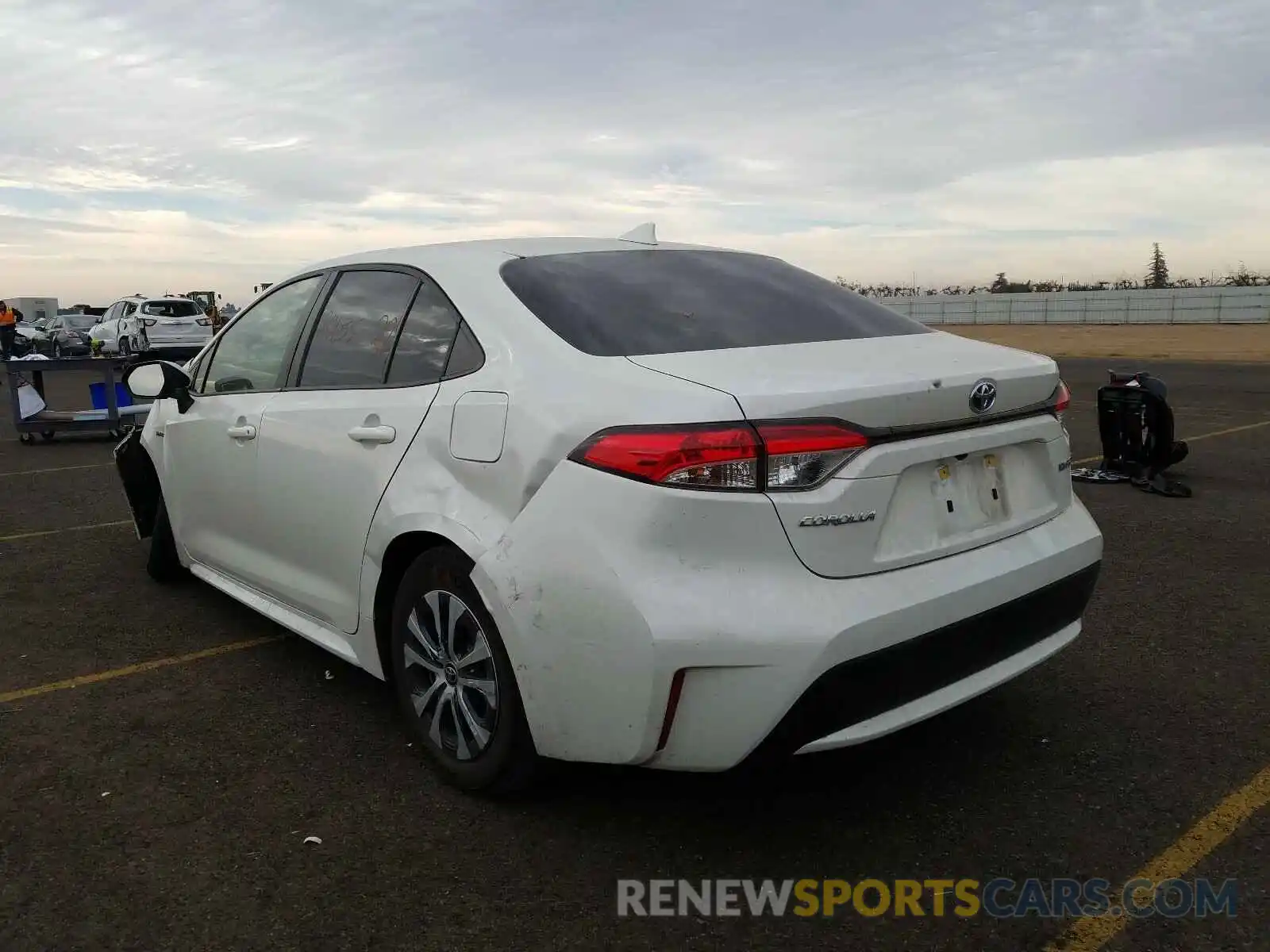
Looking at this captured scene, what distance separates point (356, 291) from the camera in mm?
3688

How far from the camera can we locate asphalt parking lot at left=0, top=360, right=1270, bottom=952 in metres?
2.43

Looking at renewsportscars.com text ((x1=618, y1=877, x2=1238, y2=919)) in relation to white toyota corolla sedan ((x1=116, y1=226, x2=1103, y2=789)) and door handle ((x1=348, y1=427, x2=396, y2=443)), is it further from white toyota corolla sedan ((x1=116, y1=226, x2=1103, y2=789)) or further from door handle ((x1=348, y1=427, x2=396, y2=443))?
door handle ((x1=348, y1=427, x2=396, y2=443))

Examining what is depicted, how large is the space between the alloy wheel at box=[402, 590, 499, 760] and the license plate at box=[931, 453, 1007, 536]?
1.24 m

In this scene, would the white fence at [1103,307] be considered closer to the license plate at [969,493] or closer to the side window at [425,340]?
the side window at [425,340]

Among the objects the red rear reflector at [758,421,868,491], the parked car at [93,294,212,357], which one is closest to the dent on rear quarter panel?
the red rear reflector at [758,421,868,491]

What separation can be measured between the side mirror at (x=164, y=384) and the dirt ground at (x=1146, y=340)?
21.4 meters

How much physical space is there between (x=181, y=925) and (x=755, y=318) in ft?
7.15

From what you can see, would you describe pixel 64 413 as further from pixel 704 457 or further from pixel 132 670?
pixel 704 457

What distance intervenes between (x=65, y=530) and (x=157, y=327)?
2411 cm

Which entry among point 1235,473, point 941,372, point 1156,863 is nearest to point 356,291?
point 941,372

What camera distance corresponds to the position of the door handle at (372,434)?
317cm

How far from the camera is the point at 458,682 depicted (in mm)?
2961

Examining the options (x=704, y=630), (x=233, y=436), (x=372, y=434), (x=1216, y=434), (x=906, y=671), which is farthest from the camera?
(x=1216, y=434)

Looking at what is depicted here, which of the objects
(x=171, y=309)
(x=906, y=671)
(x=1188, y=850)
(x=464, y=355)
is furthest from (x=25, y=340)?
(x=1188, y=850)
